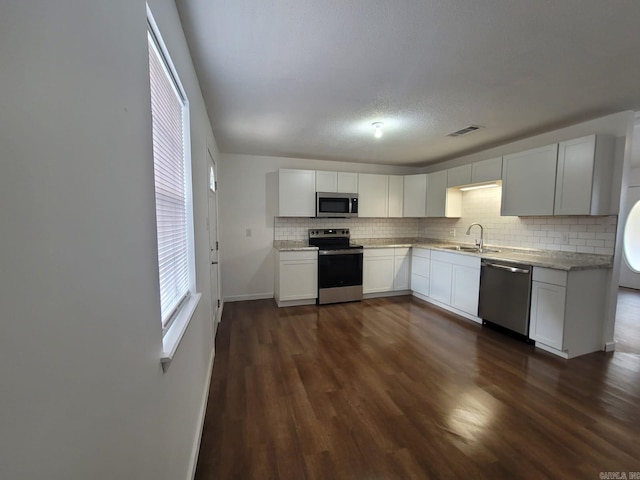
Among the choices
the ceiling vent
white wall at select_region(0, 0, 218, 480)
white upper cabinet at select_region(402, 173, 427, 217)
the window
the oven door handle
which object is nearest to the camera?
white wall at select_region(0, 0, 218, 480)

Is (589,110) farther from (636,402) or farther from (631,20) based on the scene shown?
(636,402)

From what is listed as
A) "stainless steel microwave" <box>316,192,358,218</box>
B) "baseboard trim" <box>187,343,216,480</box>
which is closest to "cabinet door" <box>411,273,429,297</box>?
"stainless steel microwave" <box>316,192,358,218</box>

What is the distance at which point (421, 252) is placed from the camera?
15.1ft

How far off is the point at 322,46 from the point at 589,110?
9.07 feet

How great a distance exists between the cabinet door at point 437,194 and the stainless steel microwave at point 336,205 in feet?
4.33

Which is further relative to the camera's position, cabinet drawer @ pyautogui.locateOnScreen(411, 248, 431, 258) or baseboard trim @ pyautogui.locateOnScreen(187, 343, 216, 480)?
cabinet drawer @ pyautogui.locateOnScreen(411, 248, 431, 258)

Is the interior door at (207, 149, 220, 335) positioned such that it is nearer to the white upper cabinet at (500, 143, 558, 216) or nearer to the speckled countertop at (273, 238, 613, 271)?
the speckled countertop at (273, 238, 613, 271)

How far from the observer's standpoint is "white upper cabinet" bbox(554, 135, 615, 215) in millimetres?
2684

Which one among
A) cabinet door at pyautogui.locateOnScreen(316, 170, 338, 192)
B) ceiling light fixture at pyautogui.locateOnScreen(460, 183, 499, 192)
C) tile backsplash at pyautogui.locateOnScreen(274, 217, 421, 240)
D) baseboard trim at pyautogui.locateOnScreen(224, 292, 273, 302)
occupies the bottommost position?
baseboard trim at pyautogui.locateOnScreen(224, 292, 273, 302)

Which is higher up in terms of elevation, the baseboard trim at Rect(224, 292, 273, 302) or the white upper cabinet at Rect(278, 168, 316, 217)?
the white upper cabinet at Rect(278, 168, 316, 217)

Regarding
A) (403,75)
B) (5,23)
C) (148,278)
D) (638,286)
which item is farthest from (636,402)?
(638,286)

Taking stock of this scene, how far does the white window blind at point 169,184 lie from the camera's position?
118 centimetres

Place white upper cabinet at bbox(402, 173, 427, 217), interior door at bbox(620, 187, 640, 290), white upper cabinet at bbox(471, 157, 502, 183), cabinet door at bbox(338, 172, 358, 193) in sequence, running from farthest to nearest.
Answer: interior door at bbox(620, 187, 640, 290) → white upper cabinet at bbox(402, 173, 427, 217) → cabinet door at bbox(338, 172, 358, 193) → white upper cabinet at bbox(471, 157, 502, 183)

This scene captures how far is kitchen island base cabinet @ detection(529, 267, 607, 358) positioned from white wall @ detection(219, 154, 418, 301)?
363 cm
